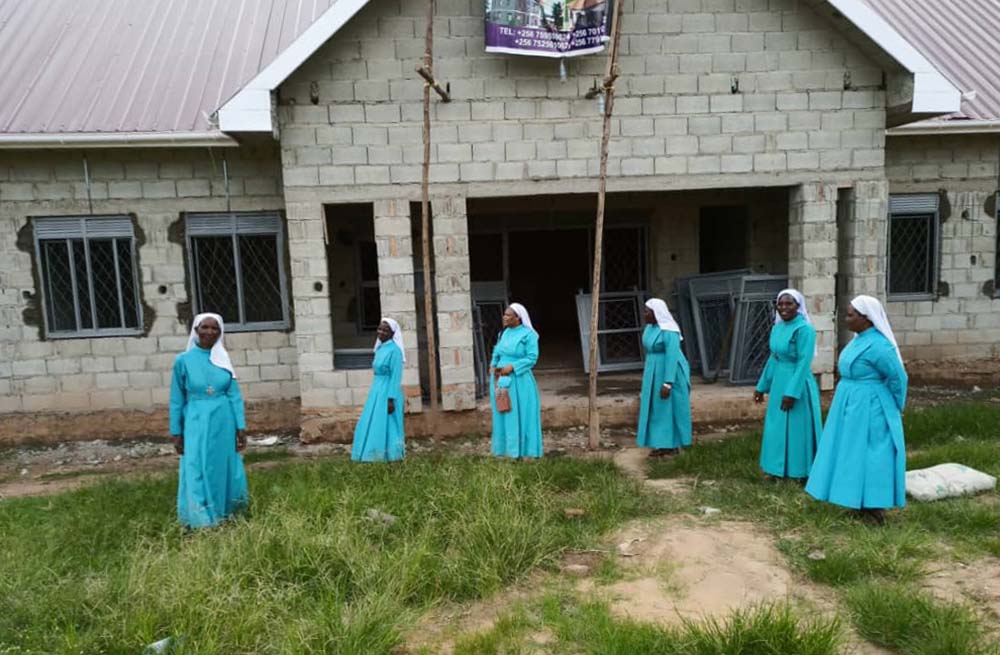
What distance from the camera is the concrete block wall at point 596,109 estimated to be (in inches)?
275

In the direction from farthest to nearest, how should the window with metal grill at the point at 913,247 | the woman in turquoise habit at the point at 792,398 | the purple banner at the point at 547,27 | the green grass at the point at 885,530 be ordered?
the window with metal grill at the point at 913,247
the purple banner at the point at 547,27
the woman in turquoise habit at the point at 792,398
the green grass at the point at 885,530

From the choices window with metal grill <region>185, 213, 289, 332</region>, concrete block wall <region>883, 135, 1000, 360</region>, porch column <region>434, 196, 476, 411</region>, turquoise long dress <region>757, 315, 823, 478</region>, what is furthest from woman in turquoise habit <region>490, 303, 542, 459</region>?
concrete block wall <region>883, 135, 1000, 360</region>

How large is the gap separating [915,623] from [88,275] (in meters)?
8.59

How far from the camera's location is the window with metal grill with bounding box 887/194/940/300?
874 centimetres

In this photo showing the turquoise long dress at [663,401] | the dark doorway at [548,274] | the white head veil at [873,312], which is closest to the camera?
the white head veil at [873,312]

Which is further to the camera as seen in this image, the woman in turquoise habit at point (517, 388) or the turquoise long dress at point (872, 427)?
the woman in turquoise habit at point (517, 388)

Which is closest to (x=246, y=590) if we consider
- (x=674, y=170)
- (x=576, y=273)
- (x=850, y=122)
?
(x=674, y=170)

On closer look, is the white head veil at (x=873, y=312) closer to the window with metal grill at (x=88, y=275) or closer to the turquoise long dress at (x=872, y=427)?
the turquoise long dress at (x=872, y=427)

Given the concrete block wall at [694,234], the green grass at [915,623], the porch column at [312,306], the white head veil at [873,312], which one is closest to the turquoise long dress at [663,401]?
the white head veil at [873,312]

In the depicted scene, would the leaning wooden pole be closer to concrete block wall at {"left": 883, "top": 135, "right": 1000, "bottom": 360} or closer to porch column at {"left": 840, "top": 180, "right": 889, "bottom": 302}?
porch column at {"left": 840, "top": 180, "right": 889, "bottom": 302}

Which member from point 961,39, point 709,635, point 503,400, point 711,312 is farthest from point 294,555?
point 961,39

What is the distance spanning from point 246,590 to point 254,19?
936 cm

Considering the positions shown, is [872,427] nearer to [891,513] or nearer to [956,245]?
[891,513]

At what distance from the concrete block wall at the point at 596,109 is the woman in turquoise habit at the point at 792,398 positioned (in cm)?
261
